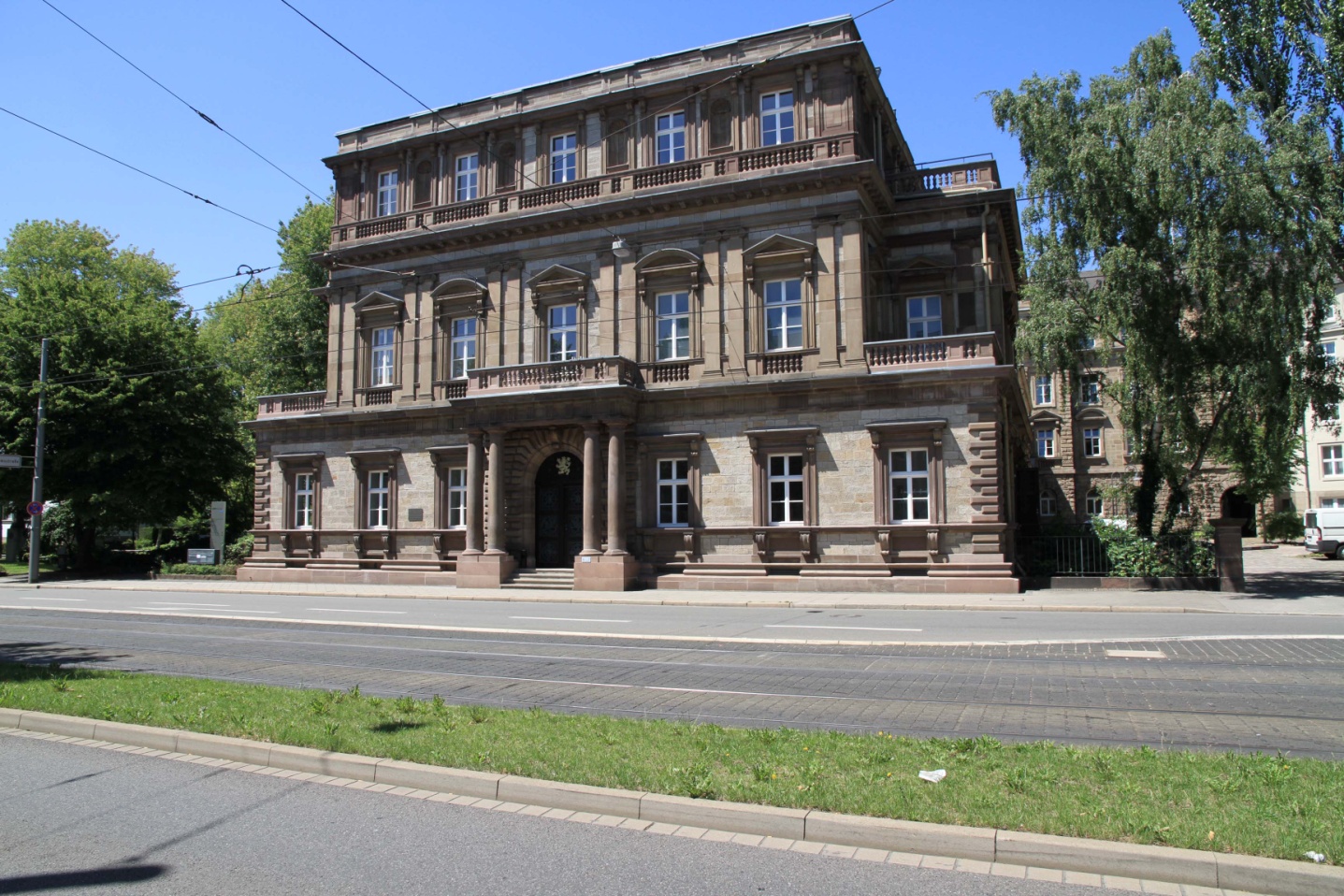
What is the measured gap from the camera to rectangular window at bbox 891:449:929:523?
85.1ft

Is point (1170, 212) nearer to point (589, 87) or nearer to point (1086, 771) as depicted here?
point (589, 87)

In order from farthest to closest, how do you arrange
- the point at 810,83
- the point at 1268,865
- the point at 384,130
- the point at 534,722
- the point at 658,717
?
the point at 384,130 < the point at 810,83 < the point at 658,717 < the point at 534,722 < the point at 1268,865

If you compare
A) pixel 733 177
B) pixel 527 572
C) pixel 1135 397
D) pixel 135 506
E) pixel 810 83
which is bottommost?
pixel 527 572

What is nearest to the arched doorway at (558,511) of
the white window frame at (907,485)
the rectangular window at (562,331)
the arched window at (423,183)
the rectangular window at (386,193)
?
the rectangular window at (562,331)

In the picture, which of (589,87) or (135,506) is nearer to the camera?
(589,87)

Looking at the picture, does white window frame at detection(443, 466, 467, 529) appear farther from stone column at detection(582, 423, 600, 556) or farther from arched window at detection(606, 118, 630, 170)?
arched window at detection(606, 118, 630, 170)

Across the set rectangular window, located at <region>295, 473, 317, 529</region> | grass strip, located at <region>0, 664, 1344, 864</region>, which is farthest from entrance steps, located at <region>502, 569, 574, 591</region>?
grass strip, located at <region>0, 664, 1344, 864</region>

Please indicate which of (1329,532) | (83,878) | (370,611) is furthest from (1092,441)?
(83,878)

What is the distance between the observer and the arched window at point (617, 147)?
102 ft

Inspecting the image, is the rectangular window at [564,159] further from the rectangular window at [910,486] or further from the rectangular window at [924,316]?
the rectangular window at [910,486]

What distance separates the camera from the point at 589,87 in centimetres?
3167

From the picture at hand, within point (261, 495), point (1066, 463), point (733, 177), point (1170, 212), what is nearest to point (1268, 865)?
point (1170, 212)

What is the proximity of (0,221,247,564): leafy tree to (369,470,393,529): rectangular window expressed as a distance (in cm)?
1228

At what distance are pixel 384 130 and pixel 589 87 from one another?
8985 millimetres
